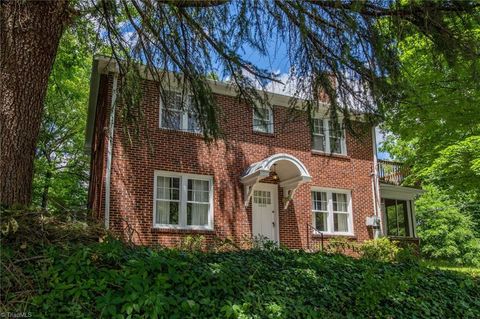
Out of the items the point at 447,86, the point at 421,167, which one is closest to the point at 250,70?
the point at 447,86

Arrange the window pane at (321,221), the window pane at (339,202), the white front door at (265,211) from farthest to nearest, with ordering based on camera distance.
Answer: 1. the window pane at (339,202)
2. the window pane at (321,221)
3. the white front door at (265,211)

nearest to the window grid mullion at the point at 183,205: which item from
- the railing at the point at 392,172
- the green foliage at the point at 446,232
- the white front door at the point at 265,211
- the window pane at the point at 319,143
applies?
the white front door at the point at 265,211

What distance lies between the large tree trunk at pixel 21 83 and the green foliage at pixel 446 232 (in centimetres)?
2313

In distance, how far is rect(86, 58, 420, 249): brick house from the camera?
11.2m

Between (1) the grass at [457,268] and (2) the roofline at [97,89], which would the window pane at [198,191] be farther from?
(1) the grass at [457,268]

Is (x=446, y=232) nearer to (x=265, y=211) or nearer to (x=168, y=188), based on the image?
(x=265, y=211)

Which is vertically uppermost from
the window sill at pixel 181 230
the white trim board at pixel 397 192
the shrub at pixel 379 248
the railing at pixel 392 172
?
the railing at pixel 392 172

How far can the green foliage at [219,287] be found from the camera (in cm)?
354

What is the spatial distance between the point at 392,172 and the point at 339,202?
13.9 feet

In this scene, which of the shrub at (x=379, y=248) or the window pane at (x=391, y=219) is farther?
the window pane at (x=391, y=219)

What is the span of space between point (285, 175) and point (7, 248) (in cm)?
1000

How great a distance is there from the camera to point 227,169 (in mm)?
12750

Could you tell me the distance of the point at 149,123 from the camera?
11789mm

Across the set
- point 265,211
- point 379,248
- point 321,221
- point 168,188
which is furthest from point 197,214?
point 379,248
